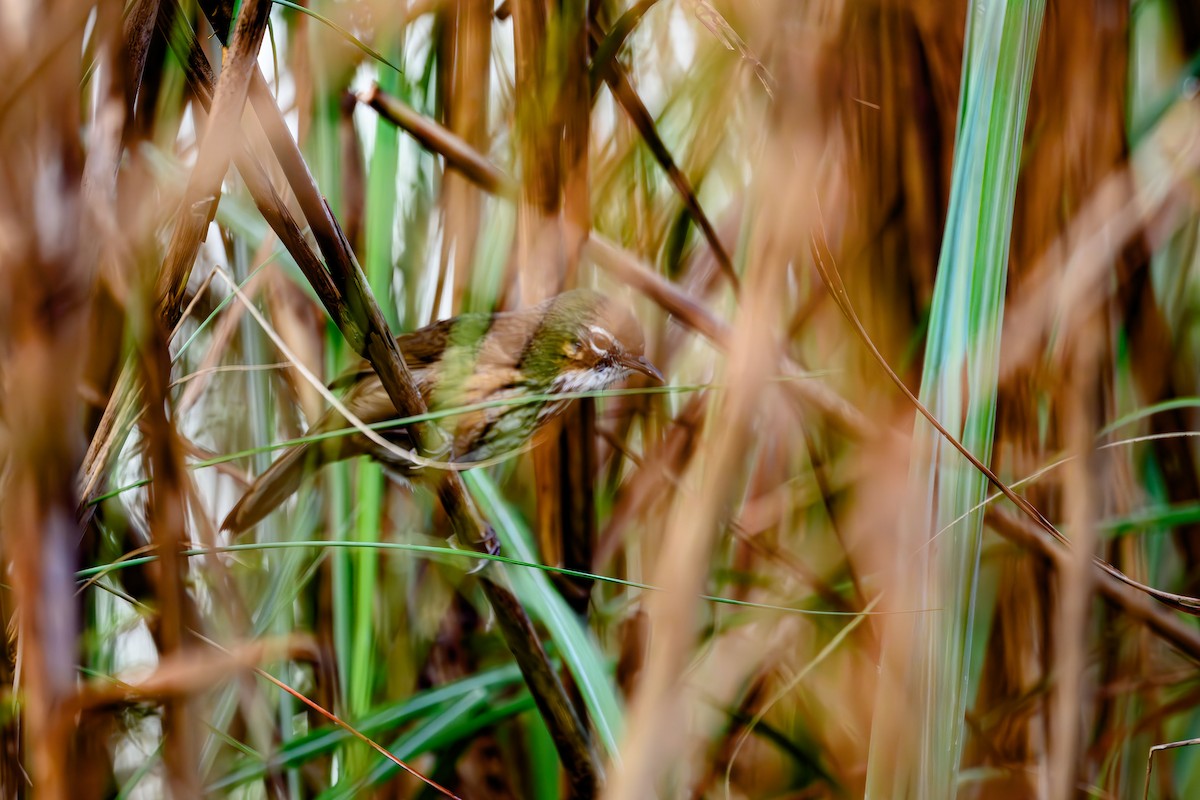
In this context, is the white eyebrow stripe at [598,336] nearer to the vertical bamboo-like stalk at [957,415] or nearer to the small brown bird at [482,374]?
the small brown bird at [482,374]

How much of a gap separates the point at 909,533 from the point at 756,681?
1.36 feet

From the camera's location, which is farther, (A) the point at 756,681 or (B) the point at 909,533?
(A) the point at 756,681

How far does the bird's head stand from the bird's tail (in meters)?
0.29

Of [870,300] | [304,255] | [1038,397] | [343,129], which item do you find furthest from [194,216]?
[1038,397]

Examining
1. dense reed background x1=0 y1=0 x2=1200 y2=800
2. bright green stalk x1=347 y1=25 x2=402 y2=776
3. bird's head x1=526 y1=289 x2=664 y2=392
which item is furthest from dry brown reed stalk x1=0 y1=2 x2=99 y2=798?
bird's head x1=526 y1=289 x2=664 y2=392

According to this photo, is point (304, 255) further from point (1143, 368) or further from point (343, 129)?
point (1143, 368)

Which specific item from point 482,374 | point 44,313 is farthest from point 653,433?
point 44,313

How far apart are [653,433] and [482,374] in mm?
224

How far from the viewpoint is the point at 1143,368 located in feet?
2.83

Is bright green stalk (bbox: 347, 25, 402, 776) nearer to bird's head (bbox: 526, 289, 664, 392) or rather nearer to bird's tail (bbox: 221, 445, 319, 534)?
bird's tail (bbox: 221, 445, 319, 534)

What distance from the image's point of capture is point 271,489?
90 cm

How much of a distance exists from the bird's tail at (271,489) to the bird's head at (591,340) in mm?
286

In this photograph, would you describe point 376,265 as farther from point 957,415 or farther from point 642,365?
point 957,415

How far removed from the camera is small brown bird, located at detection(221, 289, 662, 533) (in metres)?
0.89
